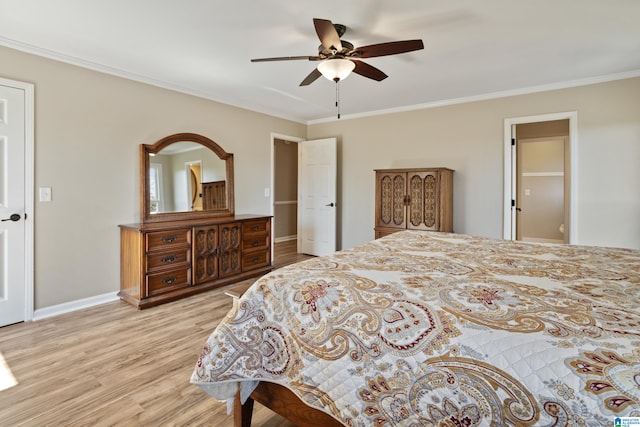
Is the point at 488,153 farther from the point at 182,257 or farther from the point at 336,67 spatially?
the point at 182,257

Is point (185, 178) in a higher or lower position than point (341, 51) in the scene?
lower

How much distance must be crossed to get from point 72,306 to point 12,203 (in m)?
1.07

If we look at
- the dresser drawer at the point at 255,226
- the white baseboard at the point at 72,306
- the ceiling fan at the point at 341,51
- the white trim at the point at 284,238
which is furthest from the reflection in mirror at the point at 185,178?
the white trim at the point at 284,238

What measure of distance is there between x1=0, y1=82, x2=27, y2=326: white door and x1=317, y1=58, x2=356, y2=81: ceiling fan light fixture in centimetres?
260

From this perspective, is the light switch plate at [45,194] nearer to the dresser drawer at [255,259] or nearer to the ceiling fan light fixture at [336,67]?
the dresser drawer at [255,259]

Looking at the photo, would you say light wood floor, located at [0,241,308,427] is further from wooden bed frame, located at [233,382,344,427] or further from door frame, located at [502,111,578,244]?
door frame, located at [502,111,578,244]

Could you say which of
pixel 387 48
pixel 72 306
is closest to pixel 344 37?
pixel 387 48

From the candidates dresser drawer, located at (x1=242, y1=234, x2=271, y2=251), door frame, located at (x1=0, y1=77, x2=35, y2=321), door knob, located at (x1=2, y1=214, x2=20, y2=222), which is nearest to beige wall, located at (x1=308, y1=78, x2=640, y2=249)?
dresser drawer, located at (x1=242, y1=234, x2=271, y2=251)

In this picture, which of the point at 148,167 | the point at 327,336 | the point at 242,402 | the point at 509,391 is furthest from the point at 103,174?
the point at 509,391

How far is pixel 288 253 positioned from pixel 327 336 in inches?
188

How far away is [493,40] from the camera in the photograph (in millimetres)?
2635

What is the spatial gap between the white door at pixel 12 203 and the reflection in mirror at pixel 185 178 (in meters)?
1.07

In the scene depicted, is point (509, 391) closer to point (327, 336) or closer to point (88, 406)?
point (327, 336)

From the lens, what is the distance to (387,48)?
7.25ft
